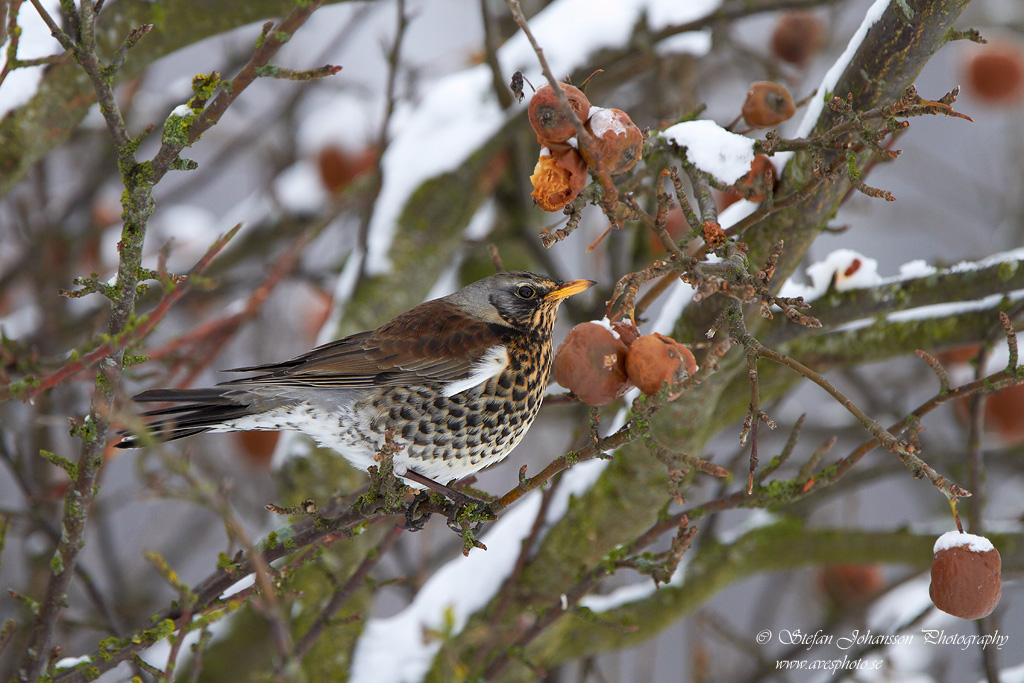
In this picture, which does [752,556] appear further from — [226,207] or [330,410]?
[226,207]

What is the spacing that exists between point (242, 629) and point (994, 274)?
118 inches

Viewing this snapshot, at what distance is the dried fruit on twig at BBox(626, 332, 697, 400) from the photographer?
135 centimetres

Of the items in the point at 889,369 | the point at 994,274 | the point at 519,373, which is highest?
the point at 889,369

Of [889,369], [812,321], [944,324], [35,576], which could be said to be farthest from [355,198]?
[889,369]

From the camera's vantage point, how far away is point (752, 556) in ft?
9.45

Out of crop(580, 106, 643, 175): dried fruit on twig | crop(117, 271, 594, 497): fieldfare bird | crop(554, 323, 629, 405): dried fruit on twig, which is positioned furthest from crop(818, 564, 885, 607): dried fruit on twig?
crop(580, 106, 643, 175): dried fruit on twig

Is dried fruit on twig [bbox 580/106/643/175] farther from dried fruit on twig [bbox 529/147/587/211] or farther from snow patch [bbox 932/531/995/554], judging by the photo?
snow patch [bbox 932/531/995/554]

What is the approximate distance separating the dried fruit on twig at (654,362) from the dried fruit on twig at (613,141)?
301 mm

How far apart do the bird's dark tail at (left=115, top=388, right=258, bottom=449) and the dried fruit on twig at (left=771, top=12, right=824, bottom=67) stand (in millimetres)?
2883

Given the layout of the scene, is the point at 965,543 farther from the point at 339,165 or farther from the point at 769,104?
the point at 339,165

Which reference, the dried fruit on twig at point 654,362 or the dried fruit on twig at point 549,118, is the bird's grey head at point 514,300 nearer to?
the dried fruit on twig at point 654,362

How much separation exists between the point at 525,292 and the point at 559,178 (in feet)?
2.95

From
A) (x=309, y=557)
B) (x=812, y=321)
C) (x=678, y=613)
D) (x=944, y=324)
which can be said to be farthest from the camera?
(x=678, y=613)

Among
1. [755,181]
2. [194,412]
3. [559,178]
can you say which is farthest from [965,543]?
[194,412]
